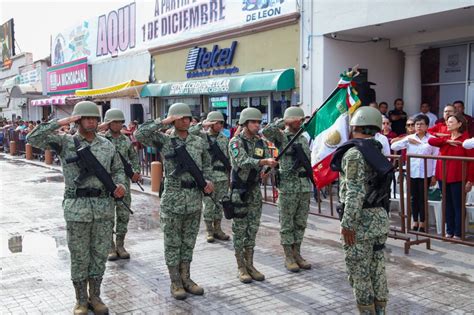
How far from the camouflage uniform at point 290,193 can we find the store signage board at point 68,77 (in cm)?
2034

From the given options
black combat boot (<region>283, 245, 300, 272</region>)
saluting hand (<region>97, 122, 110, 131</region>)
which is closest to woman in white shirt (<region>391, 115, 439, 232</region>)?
black combat boot (<region>283, 245, 300, 272</region>)

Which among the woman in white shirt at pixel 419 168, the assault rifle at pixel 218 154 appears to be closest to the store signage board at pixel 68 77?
the assault rifle at pixel 218 154

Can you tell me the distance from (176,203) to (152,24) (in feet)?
50.0

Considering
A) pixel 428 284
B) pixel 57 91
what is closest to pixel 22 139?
pixel 57 91

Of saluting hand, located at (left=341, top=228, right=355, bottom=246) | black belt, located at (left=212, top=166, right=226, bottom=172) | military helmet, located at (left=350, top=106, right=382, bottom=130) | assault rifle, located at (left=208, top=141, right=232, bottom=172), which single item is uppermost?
military helmet, located at (left=350, top=106, right=382, bottom=130)

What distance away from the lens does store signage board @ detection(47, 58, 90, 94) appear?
2444cm

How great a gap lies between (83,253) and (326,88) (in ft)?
27.0

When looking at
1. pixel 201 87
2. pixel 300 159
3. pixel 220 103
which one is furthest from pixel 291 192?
pixel 201 87

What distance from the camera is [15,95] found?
2984 centimetres

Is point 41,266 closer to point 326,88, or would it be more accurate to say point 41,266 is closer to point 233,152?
point 233,152

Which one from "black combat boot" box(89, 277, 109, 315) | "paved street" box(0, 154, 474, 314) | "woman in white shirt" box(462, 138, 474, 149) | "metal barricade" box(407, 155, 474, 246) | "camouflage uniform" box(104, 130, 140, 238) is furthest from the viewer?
"camouflage uniform" box(104, 130, 140, 238)

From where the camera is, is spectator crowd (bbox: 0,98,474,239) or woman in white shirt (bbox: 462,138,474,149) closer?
woman in white shirt (bbox: 462,138,474,149)

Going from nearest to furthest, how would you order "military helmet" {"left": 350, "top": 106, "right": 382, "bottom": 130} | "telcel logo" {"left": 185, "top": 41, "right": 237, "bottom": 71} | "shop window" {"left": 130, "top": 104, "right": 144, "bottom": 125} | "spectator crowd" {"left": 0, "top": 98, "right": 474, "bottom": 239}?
"military helmet" {"left": 350, "top": 106, "right": 382, "bottom": 130} → "spectator crowd" {"left": 0, "top": 98, "right": 474, "bottom": 239} → "telcel logo" {"left": 185, "top": 41, "right": 237, "bottom": 71} → "shop window" {"left": 130, "top": 104, "right": 144, "bottom": 125}

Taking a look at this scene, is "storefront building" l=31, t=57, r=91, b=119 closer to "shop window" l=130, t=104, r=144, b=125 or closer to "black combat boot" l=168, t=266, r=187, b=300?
"shop window" l=130, t=104, r=144, b=125
